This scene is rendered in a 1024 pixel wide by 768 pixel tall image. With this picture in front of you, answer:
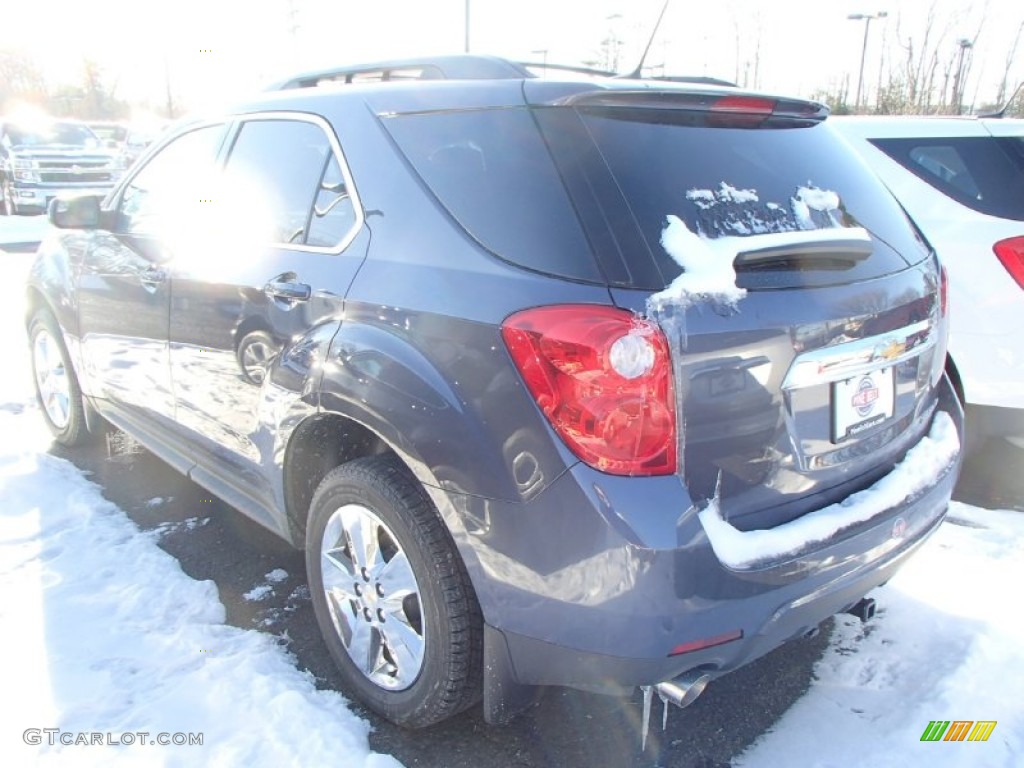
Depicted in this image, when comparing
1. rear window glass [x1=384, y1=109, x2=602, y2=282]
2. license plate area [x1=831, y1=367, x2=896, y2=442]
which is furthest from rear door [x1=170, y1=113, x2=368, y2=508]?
license plate area [x1=831, y1=367, x2=896, y2=442]

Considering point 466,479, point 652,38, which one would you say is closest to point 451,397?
point 466,479

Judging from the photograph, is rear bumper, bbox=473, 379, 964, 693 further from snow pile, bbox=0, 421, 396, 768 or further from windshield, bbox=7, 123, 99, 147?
windshield, bbox=7, 123, 99, 147

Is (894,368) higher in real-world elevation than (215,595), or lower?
higher

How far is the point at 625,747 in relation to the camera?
2.38 m

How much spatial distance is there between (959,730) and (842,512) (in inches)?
33.8

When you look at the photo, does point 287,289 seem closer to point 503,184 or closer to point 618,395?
point 503,184

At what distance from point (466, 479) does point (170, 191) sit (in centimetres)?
230

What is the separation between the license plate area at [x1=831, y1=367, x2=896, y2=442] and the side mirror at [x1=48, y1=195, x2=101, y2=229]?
323 cm

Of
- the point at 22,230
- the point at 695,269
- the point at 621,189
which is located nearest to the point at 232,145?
the point at 621,189

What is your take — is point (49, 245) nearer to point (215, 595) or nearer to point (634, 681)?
point (215, 595)

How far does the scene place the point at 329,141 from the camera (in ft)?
8.52

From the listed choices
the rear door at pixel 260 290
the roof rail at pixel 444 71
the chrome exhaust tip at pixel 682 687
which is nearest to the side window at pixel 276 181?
the rear door at pixel 260 290

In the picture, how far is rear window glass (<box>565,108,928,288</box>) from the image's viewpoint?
2.00 meters

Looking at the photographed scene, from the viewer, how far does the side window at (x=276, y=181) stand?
2662 mm
